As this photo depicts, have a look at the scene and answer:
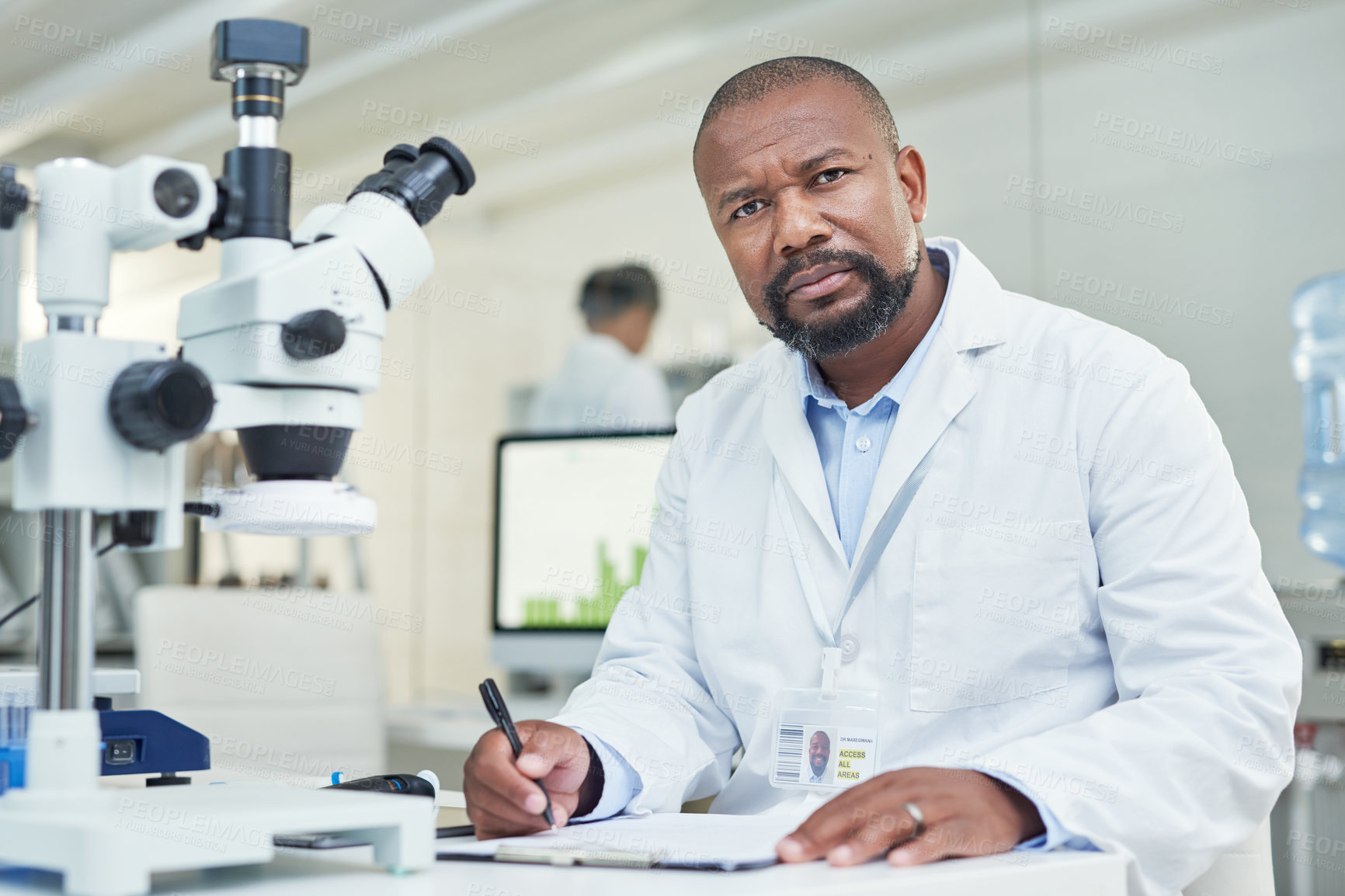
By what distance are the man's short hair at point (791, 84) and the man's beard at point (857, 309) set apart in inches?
6.5

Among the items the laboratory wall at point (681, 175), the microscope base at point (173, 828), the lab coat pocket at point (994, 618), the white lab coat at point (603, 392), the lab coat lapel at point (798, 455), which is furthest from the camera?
the white lab coat at point (603, 392)

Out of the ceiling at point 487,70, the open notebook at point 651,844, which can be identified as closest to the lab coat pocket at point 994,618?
the open notebook at point 651,844

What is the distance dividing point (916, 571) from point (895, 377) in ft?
0.89

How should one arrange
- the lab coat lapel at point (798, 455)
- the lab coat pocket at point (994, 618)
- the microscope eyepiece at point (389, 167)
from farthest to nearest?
the lab coat lapel at point (798, 455) < the lab coat pocket at point (994, 618) < the microscope eyepiece at point (389, 167)

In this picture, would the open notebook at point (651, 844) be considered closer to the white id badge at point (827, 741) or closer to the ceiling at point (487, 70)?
the white id badge at point (827, 741)

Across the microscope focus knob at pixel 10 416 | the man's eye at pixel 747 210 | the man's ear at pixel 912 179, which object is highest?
the man's ear at pixel 912 179

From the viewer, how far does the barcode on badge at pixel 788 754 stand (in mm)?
1214

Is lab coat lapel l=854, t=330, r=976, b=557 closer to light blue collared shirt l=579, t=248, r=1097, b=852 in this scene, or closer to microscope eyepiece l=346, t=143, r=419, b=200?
light blue collared shirt l=579, t=248, r=1097, b=852

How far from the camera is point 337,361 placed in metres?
0.85

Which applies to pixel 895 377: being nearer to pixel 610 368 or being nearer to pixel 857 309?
pixel 857 309

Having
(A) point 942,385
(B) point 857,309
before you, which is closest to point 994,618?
(A) point 942,385

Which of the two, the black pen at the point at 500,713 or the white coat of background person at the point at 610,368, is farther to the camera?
the white coat of background person at the point at 610,368

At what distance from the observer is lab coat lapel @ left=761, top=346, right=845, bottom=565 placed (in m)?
1.32

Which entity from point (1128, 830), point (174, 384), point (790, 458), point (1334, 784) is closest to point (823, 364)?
point (790, 458)
